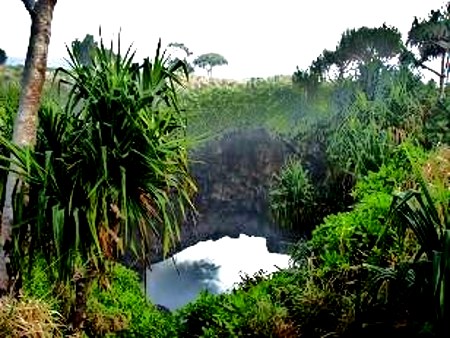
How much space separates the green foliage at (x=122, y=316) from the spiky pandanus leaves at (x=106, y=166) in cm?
102

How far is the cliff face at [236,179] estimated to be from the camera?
2367 cm

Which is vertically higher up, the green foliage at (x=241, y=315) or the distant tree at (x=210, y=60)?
the distant tree at (x=210, y=60)

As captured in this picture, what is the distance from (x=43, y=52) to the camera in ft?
14.9

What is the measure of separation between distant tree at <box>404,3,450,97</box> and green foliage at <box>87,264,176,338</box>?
12.0 m

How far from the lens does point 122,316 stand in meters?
7.13

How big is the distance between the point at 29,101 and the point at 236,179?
19.6m

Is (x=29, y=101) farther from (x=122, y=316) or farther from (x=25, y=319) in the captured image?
(x=122, y=316)

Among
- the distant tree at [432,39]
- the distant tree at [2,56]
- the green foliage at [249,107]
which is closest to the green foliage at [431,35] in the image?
the distant tree at [432,39]

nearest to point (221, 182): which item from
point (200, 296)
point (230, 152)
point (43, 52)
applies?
point (230, 152)

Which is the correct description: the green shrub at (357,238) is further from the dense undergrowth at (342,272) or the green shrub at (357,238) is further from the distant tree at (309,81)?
the distant tree at (309,81)

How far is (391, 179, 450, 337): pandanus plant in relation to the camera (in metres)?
3.22

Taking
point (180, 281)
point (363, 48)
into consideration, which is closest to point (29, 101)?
point (363, 48)

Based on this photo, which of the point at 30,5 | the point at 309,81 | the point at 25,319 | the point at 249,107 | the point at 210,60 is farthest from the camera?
the point at 210,60

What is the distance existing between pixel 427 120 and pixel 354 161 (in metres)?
2.02
